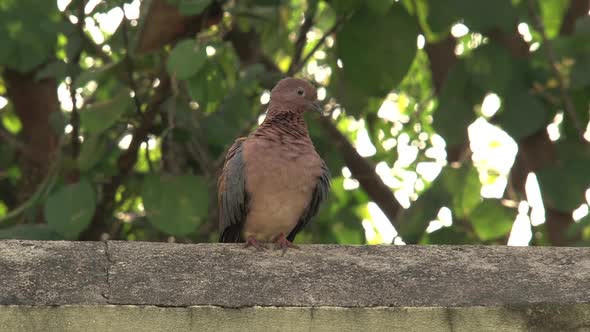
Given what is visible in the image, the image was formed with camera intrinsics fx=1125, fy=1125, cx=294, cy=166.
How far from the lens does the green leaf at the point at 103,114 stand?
5.20m

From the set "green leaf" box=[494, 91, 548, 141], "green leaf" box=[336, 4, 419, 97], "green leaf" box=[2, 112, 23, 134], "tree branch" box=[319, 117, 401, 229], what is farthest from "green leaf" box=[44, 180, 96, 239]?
"green leaf" box=[2, 112, 23, 134]

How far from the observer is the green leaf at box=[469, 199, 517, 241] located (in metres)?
4.96

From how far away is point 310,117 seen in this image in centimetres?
669

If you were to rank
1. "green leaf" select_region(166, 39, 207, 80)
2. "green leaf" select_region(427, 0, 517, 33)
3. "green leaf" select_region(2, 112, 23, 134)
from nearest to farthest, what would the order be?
"green leaf" select_region(427, 0, 517, 33)
"green leaf" select_region(166, 39, 207, 80)
"green leaf" select_region(2, 112, 23, 134)

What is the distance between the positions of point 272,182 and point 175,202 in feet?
1.72

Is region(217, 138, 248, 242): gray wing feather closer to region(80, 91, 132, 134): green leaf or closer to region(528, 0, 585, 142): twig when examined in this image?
region(80, 91, 132, 134): green leaf

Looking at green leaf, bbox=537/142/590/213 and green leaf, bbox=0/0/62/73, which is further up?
green leaf, bbox=0/0/62/73

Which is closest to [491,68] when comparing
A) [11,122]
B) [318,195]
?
[318,195]

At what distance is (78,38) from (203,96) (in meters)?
1.14

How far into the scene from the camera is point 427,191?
5.17 meters

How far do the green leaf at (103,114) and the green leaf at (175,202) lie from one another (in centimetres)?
38

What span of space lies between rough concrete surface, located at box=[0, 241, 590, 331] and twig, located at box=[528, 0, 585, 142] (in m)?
2.05

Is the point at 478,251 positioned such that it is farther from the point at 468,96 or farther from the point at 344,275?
the point at 468,96

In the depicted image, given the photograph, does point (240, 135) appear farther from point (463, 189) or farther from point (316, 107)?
point (463, 189)
